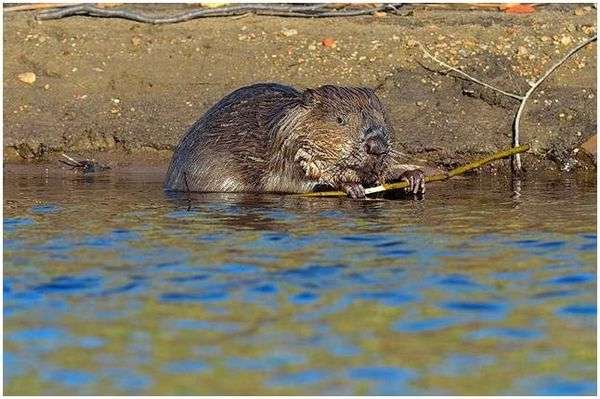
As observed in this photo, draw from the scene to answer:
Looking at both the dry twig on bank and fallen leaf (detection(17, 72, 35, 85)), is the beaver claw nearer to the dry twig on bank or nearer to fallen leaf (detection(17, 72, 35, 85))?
the dry twig on bank

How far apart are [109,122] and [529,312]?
618 cm

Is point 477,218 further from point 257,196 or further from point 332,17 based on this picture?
point 332,17

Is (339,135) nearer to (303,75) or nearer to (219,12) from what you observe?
(303,75)

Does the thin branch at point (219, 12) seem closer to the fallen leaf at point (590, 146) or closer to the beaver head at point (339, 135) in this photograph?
the fallen leaf at point (590, 146)

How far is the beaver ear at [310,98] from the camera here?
28.5ft

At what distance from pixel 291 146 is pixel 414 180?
774 mm

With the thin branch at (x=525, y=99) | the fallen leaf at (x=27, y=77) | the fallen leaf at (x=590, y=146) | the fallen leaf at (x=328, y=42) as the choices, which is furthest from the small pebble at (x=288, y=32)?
the fallen leaf at (x=590, y=146)

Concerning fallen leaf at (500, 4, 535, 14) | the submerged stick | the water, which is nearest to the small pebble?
fallen leaf at (500, 4, 535, 14)

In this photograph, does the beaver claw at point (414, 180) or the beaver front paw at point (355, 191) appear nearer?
the beaver front paw at point (355, 191)

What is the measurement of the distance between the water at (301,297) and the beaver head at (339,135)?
37cm

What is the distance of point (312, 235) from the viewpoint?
23.0 feet

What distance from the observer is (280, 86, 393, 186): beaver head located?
336 inches

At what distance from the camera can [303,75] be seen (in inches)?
444

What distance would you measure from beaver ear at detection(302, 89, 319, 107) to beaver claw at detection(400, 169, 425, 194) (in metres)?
0.69
